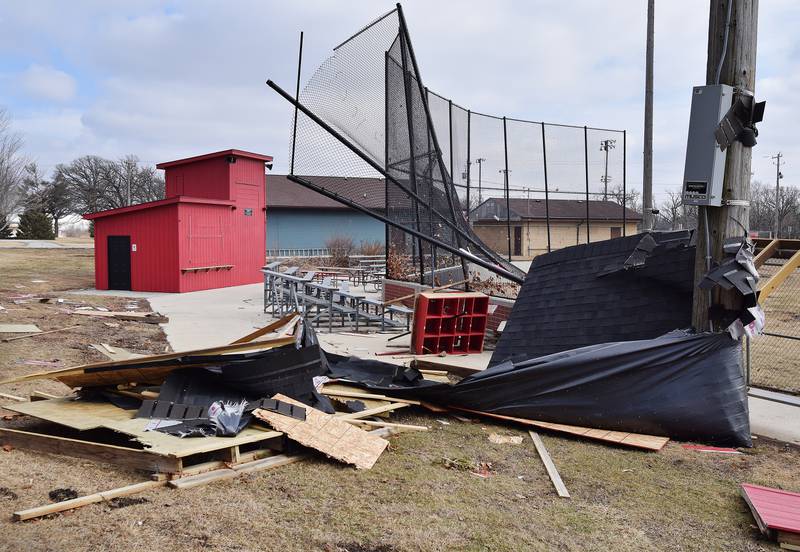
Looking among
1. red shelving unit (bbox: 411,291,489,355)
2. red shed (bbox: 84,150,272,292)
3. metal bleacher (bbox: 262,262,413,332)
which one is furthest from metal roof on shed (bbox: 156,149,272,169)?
red shelving unit (bbox: 411,291,489,355)

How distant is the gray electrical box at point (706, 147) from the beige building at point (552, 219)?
9.50m

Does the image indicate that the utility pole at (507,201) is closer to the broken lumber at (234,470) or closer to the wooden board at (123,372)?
the wooden board at (123,372)

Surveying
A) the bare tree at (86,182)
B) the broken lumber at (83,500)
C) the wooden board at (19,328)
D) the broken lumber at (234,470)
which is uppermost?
the bare tree at (86,182)

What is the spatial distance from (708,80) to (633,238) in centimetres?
168

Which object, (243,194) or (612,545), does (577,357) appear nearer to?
(612,545)

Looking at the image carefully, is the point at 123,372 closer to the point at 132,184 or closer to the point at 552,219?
the point at 552,219

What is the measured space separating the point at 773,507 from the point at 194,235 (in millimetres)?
19942

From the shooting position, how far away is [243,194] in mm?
24641

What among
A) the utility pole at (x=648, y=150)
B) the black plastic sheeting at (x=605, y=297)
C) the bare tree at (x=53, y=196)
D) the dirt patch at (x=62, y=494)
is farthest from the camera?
the bare tree at (x=53, y=196)

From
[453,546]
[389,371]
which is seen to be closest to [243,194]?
[389,371]

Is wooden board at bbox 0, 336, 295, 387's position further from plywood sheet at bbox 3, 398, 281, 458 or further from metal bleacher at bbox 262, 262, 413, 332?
metal bleacher at bbox 262, 262, 413, 332

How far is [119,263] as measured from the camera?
2211 cm

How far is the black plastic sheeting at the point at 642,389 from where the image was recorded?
542 cm

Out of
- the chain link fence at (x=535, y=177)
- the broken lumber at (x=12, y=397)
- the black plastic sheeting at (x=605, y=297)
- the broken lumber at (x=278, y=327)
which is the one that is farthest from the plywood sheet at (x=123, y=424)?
the chain link fence at (x=535, y=177)
